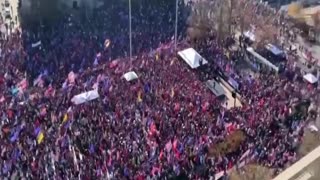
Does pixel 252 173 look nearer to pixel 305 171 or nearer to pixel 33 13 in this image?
pixel 305 171

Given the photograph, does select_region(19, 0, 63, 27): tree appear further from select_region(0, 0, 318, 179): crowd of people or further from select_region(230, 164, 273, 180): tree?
select_region(230, 164, 273, 180): tree

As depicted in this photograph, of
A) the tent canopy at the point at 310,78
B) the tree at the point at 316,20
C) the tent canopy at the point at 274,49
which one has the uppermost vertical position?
the tent canopy at the point at 310,78

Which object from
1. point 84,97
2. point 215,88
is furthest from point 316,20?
point 84,97

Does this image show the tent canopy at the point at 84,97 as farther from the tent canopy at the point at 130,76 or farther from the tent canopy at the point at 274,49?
the tent canopy at the point at 274,49

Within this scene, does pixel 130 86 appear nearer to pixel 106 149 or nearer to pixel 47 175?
pixel 106 149

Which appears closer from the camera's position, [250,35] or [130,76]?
[130,76]

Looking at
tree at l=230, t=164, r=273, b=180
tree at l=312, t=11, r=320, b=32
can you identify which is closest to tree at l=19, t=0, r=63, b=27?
tree at l=312, t=11, r=320, b=32

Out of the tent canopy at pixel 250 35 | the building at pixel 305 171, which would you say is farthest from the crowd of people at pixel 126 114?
the building at pixel 305 171
